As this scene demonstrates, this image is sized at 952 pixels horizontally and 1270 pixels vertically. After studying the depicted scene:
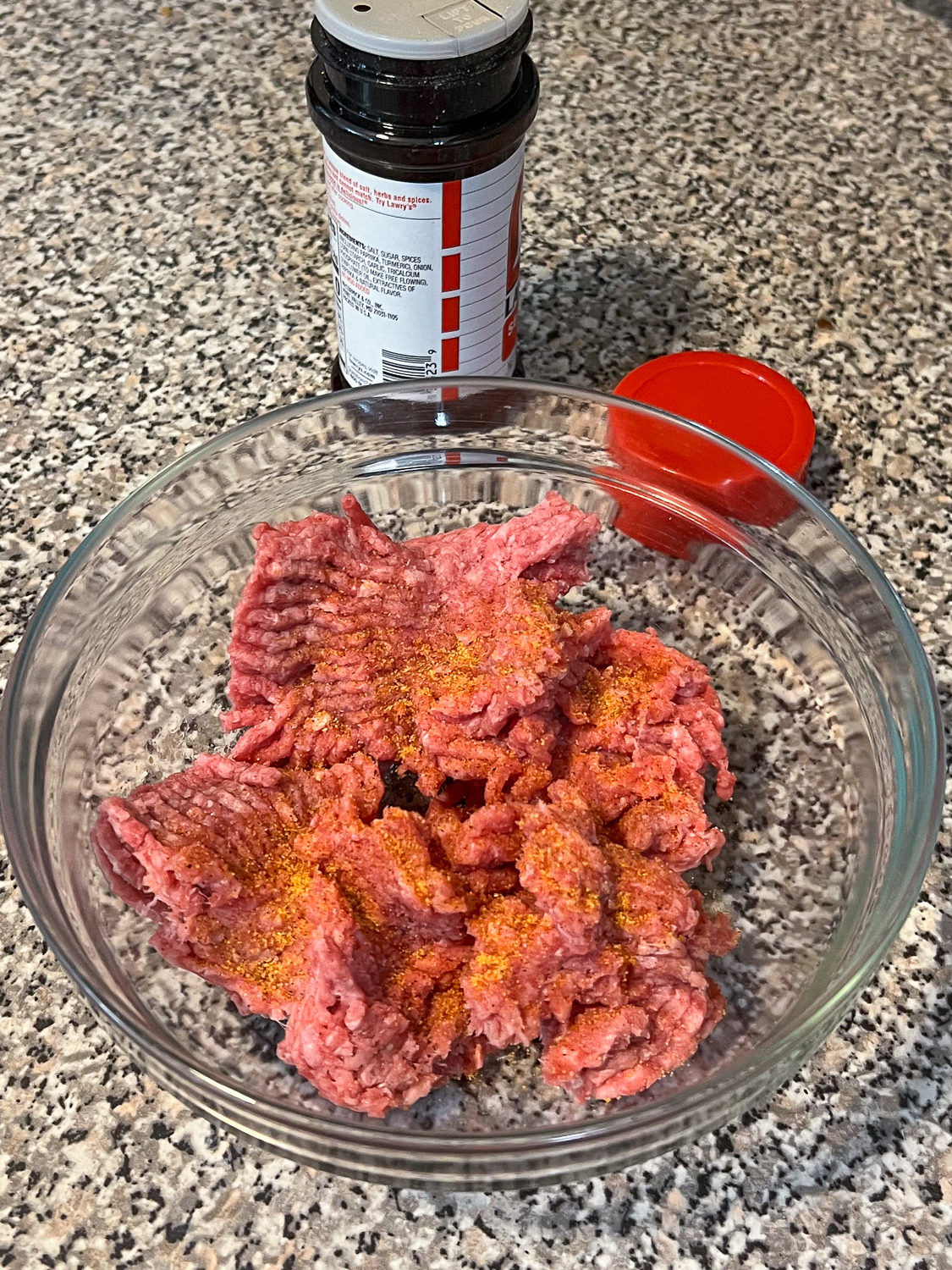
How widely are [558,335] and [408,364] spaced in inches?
22.3

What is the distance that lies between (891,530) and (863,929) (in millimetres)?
914

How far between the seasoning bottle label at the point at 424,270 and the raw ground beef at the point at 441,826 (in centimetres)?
32

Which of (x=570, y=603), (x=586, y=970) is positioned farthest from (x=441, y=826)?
(x=570, y=603)

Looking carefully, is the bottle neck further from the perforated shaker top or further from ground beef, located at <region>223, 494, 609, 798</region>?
ground beef, located at <region>223, 494, 609, 798</region>

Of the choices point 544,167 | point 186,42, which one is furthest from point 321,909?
point 186,42

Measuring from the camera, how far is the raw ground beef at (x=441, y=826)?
1249 mm

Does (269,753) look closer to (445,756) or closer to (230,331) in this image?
(445,756)

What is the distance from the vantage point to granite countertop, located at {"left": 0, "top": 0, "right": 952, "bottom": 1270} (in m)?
1.33

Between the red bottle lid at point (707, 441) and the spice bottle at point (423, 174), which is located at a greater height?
the spice bottle at point (423, 174)

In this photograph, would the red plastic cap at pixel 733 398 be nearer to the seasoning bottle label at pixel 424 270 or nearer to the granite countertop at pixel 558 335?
the granite countertop at pixel 558 335

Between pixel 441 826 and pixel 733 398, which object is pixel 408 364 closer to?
pixel 733 398

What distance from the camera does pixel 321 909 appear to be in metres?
1.26

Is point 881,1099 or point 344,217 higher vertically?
point 344,217

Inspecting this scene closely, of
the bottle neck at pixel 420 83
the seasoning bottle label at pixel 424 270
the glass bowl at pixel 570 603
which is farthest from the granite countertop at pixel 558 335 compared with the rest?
the bottle neck at pixel 420 83
